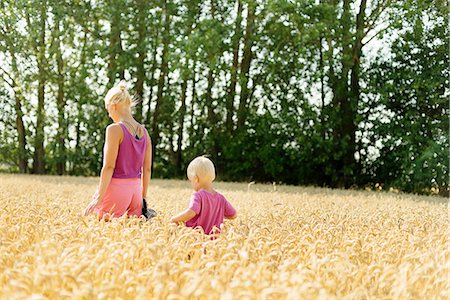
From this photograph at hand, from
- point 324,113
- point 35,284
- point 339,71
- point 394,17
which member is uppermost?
point 394,17

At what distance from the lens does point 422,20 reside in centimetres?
1964

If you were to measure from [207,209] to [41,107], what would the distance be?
67.2 feet

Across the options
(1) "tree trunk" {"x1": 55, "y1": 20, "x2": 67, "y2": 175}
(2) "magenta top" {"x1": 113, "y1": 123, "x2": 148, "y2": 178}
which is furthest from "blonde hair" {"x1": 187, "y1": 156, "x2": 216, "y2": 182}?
(1) "tree trunk" {"x1": 55, "y1": 20, "x2": 67, "y2": 175}

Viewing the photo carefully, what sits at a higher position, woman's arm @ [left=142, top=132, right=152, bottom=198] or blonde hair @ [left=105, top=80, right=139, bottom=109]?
blonde hair @ [left=105, top=80, right=139, bottom=109]

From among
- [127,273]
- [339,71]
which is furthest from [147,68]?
[127,273]

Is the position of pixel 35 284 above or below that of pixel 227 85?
below

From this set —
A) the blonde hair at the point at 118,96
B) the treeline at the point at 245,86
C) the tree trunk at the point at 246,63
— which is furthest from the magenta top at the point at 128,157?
the tree trunk at the point at 246,63

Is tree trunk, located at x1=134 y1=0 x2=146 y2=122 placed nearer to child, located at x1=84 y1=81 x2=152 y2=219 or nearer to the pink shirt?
child, located at x1=84 y1=81 x2=152 y2=219

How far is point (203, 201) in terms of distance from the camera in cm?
536

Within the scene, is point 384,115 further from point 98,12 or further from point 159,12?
point 98,12

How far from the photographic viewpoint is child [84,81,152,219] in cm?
592

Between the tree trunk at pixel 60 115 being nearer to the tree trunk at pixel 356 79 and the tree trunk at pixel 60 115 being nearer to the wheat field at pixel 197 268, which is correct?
the tree trunk at pixel 356 79

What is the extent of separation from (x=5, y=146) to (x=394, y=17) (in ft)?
51.0

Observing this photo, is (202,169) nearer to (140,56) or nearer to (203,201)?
(203,201)
